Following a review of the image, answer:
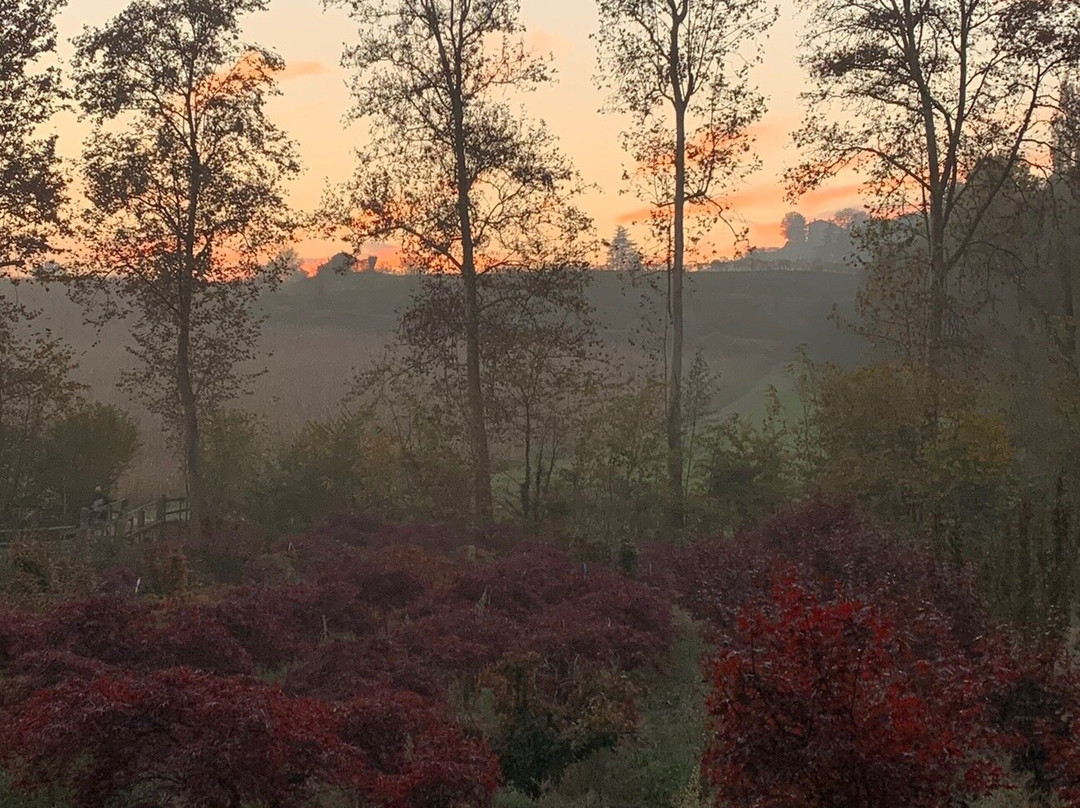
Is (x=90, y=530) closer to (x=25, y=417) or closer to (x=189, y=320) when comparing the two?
(x=189, y=320)

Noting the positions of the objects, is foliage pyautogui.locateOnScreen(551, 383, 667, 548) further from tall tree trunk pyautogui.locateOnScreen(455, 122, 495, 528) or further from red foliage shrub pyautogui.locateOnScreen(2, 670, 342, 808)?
red foliage shrub pyautogui.locateOnScreen(2, 670, 342, 808)

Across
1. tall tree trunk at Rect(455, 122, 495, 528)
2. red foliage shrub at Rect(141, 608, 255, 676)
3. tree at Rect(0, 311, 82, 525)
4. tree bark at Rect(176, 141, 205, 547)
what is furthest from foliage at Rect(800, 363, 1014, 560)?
tree at Rect(0, 311, 82, 525)

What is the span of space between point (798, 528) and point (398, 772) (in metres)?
9.81

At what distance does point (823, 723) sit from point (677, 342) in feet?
67.7

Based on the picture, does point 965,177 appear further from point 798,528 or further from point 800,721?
point 800,721

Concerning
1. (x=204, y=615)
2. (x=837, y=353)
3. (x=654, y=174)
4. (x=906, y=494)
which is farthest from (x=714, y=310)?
(x=204, y=615)

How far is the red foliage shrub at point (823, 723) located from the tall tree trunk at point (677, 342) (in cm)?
1844

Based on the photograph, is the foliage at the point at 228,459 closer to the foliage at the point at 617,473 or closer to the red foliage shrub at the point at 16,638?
the foliage at the point at 617,473

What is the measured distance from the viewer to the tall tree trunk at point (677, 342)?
979 inches

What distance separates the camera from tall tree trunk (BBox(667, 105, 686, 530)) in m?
24.9

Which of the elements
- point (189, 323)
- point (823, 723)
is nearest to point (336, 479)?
point (189, 323)

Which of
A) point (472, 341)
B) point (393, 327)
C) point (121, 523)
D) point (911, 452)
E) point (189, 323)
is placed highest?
point (393, 327)

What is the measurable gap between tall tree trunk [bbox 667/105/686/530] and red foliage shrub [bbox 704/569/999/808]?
1844 cm

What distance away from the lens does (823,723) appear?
231 inches
